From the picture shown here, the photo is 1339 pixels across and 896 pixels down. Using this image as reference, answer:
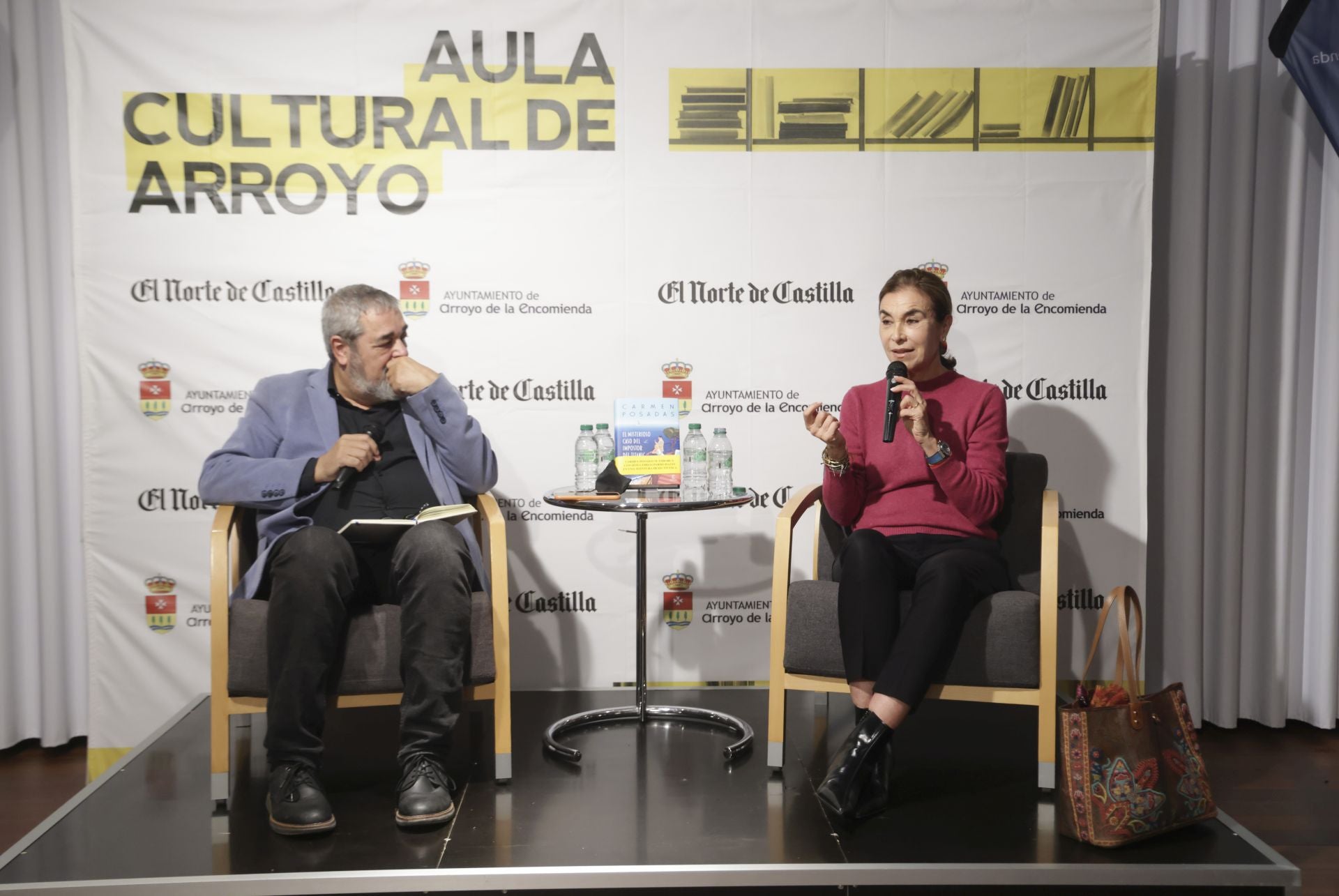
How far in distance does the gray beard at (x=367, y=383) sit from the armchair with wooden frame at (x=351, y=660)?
0.47m

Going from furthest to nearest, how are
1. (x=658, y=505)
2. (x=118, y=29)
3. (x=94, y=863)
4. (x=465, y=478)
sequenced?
1. (x=118, y=29)
2. (x=465, y=478)
3. (x=658, y=505)
4. (x=94, y=863)

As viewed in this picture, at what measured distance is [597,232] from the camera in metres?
3.13

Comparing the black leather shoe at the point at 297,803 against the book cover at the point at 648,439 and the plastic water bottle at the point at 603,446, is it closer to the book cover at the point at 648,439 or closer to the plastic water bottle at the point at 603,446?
the book cover at the point at 648,439

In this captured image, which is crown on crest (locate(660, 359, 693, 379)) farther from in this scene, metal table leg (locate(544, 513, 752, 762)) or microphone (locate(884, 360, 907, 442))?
microphone (locate(884, 360, 907, 442))

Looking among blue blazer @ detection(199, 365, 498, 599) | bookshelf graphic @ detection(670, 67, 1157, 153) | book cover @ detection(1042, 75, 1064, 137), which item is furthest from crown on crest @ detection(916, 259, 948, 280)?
blue blazer @ detection(199, 365, 498, 599)

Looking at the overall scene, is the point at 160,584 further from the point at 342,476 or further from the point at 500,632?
the point at 500,632

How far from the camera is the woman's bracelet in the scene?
2.44 m

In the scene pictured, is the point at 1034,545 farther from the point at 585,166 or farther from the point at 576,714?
the point at 585,166

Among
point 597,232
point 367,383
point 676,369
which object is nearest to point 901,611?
point 676,369

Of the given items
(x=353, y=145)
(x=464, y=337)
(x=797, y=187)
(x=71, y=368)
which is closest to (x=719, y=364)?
(x=797, y=187)

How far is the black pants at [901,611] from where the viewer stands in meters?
2.15

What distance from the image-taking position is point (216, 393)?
A: 10.1 ft

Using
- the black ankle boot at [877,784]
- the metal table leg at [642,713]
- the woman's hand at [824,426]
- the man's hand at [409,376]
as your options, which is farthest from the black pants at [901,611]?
the man's hand at [409,376]

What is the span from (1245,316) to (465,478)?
96.4 inches
